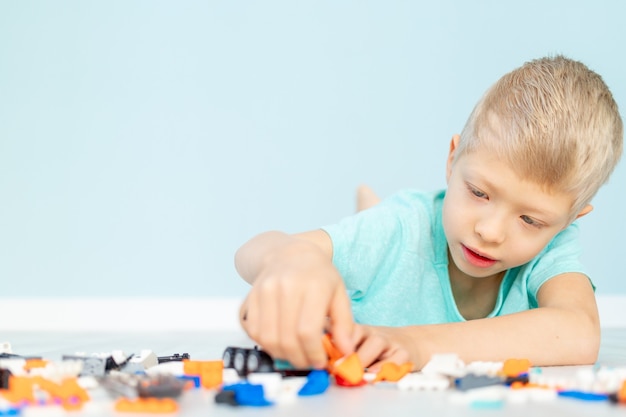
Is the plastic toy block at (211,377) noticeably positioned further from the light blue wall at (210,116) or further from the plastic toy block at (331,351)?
the light blue wall at (210,116)

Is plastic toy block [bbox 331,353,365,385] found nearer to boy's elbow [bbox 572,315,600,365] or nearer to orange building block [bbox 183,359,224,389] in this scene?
orange building block [bbox 183,359,224,389]

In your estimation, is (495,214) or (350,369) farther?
(495,214)

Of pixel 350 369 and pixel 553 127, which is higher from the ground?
pixel 553 127

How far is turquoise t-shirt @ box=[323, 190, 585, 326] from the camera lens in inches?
49.3

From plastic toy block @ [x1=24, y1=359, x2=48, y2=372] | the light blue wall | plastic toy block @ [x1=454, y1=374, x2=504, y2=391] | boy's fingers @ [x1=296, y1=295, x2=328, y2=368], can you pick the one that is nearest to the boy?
boy's fingers @ [x1=296, y1=295, x2=328, y2=368]

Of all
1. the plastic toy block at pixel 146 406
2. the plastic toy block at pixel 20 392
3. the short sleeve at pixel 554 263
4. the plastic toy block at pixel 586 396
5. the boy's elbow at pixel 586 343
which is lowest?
the boy's elbow at pixel 586 343

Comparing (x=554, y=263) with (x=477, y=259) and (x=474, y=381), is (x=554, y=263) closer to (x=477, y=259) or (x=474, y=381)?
(x=477, y=259)

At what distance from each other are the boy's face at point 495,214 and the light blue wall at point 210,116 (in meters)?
1.37

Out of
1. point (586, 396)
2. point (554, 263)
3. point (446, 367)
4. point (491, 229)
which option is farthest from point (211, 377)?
point (554, 263)

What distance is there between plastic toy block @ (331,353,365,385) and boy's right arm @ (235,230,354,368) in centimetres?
1

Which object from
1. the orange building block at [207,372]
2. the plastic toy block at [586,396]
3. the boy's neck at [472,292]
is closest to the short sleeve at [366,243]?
the boy's neck at [472,292]

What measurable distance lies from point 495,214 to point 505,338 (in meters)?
0.17

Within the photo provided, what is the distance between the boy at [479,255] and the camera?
2.25 ft

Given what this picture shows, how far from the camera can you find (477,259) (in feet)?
3.60
